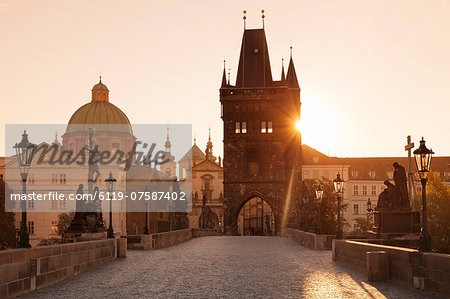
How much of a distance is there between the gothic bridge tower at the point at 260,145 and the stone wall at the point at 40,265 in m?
50.5

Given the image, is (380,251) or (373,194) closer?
(380,251)

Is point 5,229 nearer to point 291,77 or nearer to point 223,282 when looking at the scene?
point 291,77

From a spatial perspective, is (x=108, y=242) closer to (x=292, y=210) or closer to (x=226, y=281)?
(x=226, y=281)

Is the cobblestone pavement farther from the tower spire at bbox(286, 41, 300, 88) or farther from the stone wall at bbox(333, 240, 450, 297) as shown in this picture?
the tower spire at bbox(286, 41, 300, 88)

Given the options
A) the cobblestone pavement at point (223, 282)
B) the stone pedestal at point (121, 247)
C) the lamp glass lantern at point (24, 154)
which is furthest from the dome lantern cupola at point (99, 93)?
the lamp glass lantern at point (24, 154)

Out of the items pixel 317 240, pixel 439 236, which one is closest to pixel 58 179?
pixel 439 236

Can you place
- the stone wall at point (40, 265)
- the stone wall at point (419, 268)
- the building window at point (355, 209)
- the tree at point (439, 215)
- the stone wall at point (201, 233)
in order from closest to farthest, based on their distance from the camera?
the stone wall at point (419, 268)
the stone wall at point (40, 265)
the tree at point (439, 215)
the stone wall at point (201, 233)
the building window at point (355, 209)

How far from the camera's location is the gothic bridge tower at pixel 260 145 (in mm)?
69000

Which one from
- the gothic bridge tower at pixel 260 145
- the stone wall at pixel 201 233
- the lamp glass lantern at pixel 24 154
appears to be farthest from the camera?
the gothic bridge tower at pixel 260 145

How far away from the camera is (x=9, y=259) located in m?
11.6

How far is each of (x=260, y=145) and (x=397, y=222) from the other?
1889 inches

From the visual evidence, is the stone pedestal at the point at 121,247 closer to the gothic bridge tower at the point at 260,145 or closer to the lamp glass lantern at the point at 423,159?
the lamp glass lantern at the point at 423,159

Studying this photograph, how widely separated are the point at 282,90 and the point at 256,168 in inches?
400

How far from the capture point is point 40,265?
13297 mm
